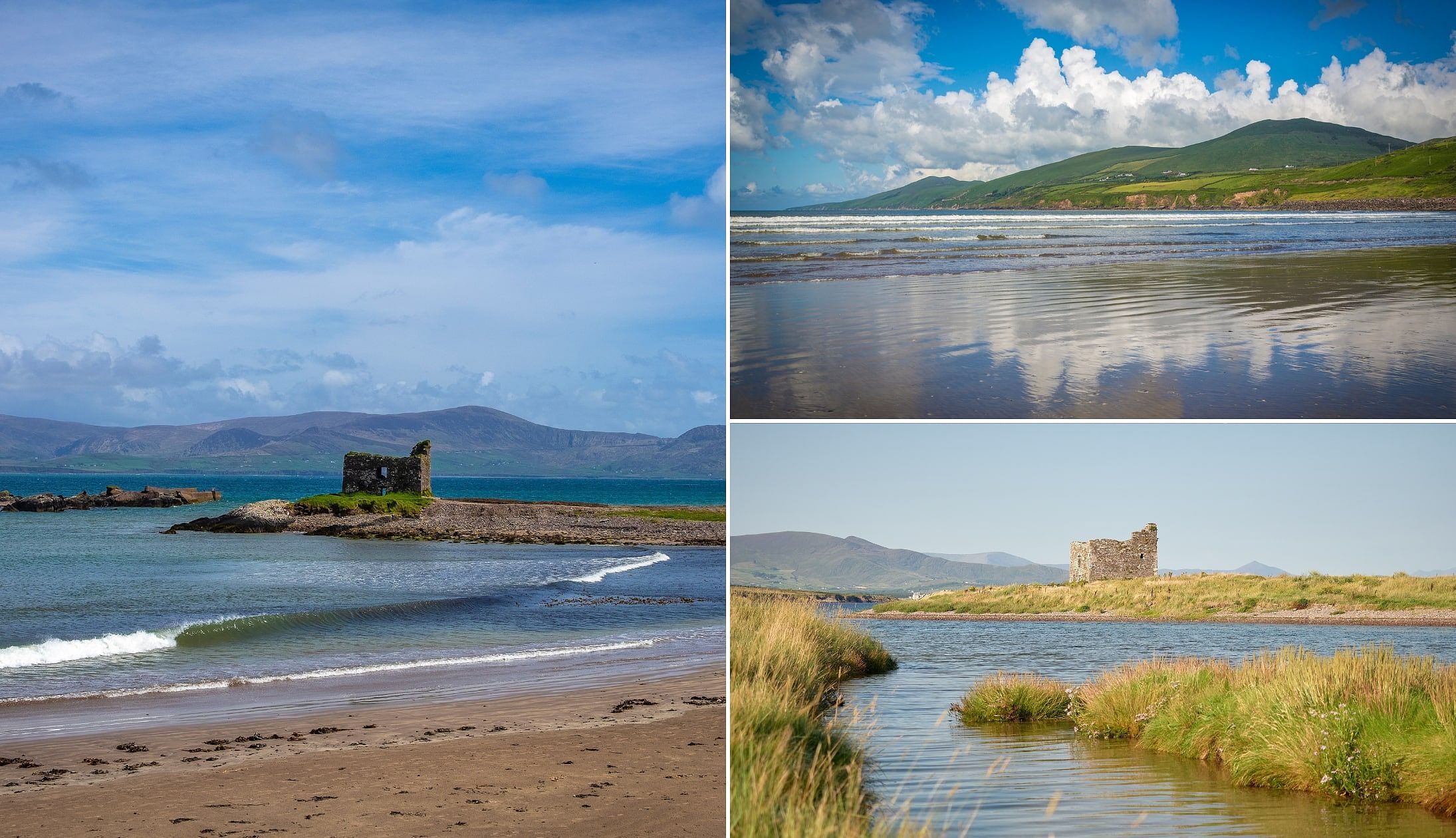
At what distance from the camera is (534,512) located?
4562cm

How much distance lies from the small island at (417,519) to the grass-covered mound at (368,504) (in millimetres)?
38

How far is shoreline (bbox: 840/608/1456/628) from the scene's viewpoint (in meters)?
17.5

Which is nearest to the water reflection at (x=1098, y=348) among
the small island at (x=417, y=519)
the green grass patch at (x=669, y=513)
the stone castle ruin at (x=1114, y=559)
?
the stone castle ruin at (x=1114, y=559)

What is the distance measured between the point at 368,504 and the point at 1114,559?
28287mm

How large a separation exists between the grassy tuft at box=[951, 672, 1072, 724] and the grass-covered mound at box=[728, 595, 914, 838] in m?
1.69

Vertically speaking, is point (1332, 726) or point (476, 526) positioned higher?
point (1332, 726)

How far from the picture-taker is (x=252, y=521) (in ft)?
138

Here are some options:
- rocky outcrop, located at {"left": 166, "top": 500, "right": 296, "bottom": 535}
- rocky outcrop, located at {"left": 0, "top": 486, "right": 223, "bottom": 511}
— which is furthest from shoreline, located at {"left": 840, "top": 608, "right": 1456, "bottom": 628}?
rocky outcrop, located at {"left": 0, "top": 486, "right": 223, "bottom": 511}

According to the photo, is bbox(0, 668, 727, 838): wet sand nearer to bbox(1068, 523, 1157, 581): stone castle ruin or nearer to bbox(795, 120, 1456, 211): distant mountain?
bbox(795, 120, 1456, 211): distant mountain

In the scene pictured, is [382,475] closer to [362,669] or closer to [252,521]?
[252,521]

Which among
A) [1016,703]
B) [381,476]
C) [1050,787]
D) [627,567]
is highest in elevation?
[381,476]

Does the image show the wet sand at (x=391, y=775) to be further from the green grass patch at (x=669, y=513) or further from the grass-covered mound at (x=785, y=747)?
the green grass patch at (x=669, y=513)

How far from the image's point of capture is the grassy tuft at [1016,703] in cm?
862

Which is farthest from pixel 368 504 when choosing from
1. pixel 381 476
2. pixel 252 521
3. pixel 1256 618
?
pixel 1256 618
